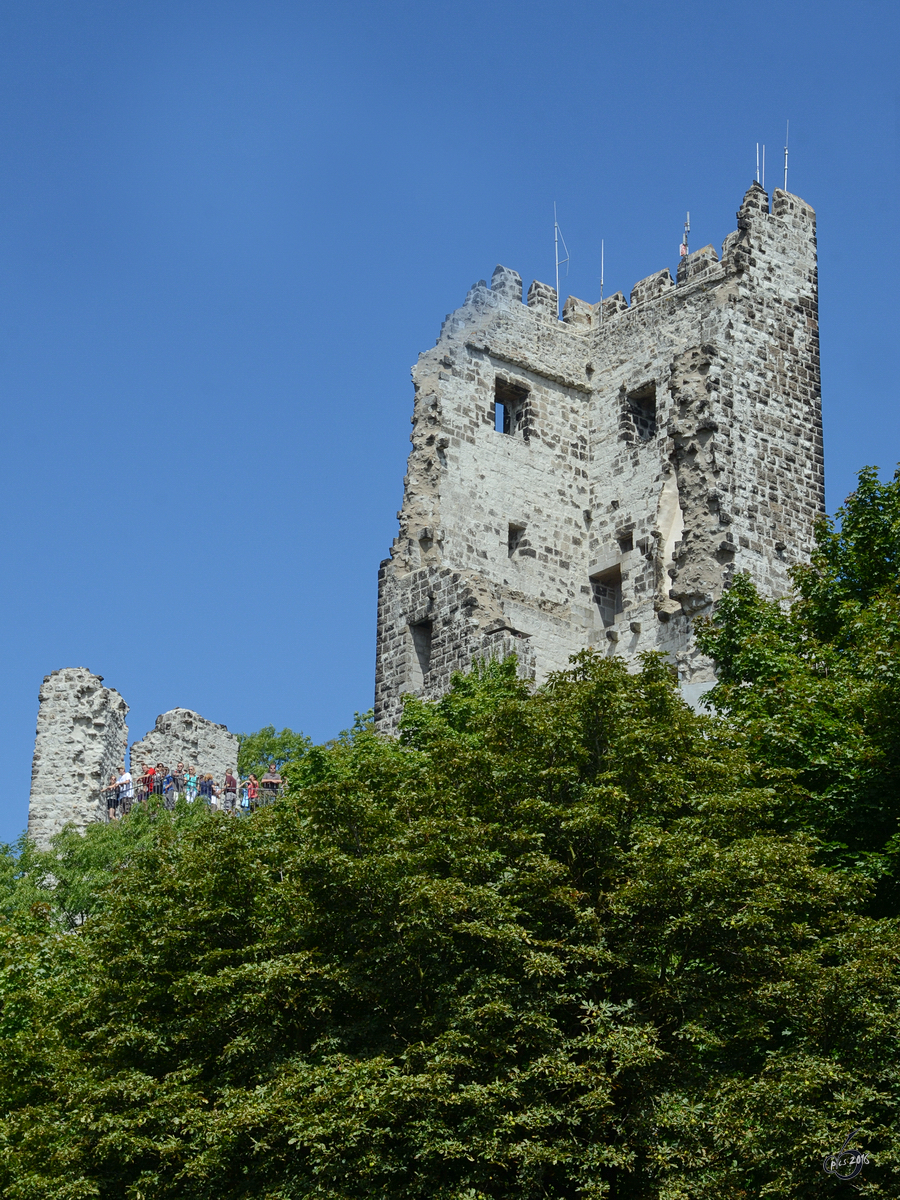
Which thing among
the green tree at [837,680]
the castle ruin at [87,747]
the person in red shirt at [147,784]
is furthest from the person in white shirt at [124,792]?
the green tree at [837,680]

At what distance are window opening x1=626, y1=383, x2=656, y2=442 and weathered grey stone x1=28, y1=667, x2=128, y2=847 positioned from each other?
1417 cm

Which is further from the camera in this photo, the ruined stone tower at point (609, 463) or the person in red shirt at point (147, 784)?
the person in red shirt at point (147, 784)

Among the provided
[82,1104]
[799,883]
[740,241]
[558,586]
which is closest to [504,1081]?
[799,883]

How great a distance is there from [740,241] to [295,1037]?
20.7m

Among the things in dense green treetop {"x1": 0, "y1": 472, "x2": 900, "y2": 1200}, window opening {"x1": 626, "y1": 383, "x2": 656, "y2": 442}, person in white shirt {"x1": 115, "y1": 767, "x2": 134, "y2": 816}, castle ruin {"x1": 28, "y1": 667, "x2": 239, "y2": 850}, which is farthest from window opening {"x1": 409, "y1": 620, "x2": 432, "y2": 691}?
castle ruin {"x1": 28, "y1": 667, "x2": 239, "y2": 850}

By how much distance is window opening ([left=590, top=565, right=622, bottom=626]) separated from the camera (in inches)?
1401

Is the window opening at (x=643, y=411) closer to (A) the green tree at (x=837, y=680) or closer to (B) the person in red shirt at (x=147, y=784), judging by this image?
(A) the green tree at (x=837, y=680)

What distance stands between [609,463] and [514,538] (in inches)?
100

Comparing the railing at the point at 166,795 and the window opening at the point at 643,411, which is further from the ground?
the window opening at the point at 643,411

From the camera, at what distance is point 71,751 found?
4272 centimetres

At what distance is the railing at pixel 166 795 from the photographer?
39938 mm

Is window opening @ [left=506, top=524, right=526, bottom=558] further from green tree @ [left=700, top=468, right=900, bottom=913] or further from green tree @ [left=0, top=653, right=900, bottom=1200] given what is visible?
green tree @ [left=0, top=653, right=900, bottom=1200]

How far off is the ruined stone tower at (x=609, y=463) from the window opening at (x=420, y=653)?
0.04m

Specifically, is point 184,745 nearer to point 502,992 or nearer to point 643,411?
point 643,411
